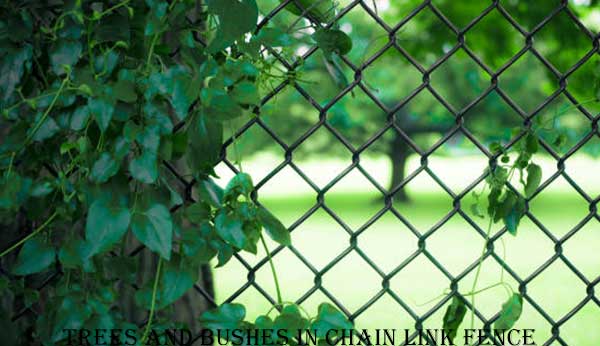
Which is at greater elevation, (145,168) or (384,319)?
(384,319)

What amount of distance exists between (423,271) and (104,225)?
6.94 m

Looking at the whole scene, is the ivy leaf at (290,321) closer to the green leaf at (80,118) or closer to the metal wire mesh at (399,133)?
the metal wire mesh at (399,133)

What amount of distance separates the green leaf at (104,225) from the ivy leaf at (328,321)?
1.08 feet

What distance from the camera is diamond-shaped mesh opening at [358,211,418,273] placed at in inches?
336

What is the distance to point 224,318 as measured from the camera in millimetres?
1154

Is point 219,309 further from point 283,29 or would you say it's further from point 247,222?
point 283,29

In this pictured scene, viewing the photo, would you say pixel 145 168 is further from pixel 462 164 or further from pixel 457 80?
pixel 462 164

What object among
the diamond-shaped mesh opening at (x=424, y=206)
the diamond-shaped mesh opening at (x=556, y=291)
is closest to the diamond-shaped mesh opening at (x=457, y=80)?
the diamond-shaped mesh opening at (x=424, y=206)

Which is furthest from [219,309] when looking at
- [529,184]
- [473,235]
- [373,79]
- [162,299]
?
[373,79]

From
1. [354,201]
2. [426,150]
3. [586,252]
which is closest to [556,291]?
[426,150]

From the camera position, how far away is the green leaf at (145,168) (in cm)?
106

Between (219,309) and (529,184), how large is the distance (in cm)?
57

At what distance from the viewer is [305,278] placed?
293 inches

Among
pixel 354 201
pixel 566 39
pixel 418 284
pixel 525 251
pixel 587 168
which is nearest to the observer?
pixel 566 39
